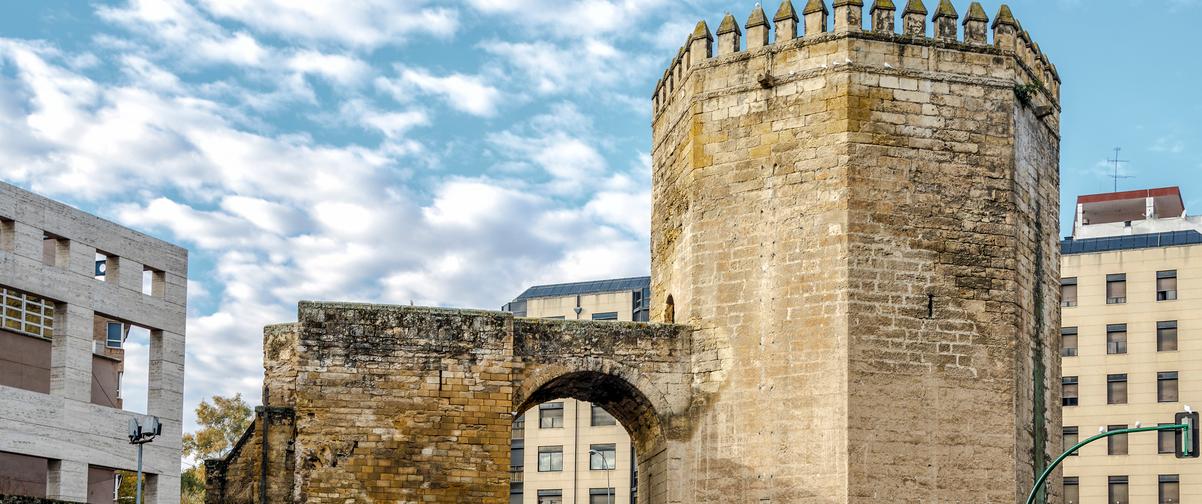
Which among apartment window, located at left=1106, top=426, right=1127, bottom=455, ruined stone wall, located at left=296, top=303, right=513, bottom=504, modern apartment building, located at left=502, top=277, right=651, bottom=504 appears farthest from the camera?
modern apartment building, located at left=502, top=277, right=651, bottom=504

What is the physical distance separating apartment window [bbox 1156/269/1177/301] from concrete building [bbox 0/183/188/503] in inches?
1189

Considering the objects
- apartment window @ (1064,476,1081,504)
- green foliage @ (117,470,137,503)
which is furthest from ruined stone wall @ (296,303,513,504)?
apartment window @ (1064,476,1081,504)

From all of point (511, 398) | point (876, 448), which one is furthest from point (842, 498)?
point (511, 398)

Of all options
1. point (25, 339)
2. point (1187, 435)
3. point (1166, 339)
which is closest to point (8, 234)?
point (25, 339)

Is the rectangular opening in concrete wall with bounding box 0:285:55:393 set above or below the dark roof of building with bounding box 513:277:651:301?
below

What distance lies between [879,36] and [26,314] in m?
14.4

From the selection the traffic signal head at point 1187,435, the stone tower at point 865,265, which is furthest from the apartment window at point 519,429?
the traffic signal head at point 1187,435

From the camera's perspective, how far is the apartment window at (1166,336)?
4697cm

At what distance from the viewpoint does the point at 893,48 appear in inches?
865

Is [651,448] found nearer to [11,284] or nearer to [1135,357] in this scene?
[11,284]

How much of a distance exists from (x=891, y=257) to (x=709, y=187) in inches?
114

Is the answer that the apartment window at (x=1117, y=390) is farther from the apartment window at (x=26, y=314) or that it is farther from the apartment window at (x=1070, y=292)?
the apartment window at (x=26, y=314)

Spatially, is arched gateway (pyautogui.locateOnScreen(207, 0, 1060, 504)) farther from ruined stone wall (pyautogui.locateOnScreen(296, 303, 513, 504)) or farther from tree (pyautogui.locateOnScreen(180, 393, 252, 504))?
tree (pyautogui.locateOnScreen(180, 393, 252, 504))

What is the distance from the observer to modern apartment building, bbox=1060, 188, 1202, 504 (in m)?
46.4
